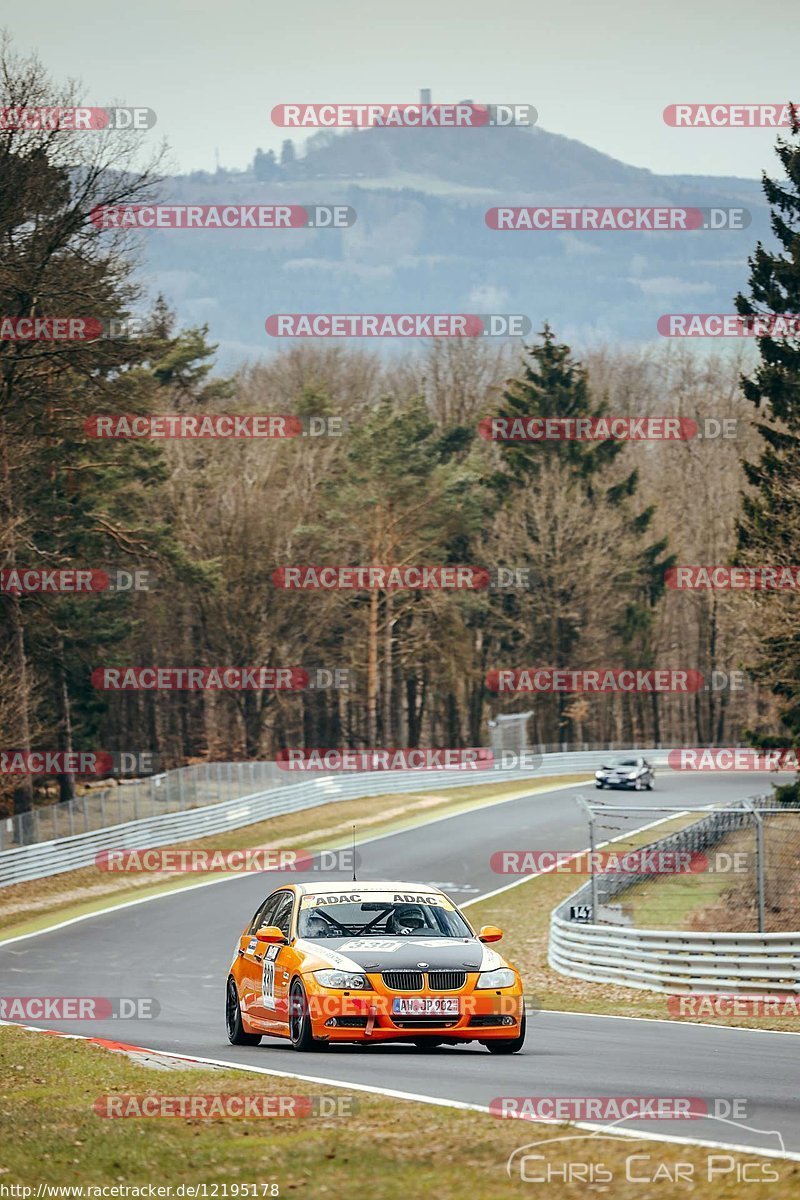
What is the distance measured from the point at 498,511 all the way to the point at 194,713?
17.3 meters

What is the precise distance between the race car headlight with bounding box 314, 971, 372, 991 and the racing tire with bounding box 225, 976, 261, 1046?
2.31 meters

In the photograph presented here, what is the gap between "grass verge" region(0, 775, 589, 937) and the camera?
3759cm

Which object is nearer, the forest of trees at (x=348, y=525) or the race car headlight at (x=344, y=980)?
the race car headlight at (x=344, y=980)

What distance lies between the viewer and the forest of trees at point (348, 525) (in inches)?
1559

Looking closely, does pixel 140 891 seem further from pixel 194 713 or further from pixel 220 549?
pixel 194 713

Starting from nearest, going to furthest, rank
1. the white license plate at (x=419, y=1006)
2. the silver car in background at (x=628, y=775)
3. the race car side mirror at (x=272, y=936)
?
1. the white license plate at (x=419, y=1006)
2. the race car side mirror at (x=272, y=936)
3. the silver car in background at (x=628, y=775)

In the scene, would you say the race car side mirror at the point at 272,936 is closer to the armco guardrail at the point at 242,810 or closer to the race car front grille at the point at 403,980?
the race car front grille at the point at 403,980

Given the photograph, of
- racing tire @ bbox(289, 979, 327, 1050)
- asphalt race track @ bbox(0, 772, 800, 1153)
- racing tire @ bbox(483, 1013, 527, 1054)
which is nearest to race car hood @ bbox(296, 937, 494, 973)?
racing tire @ bbox(289, 979, 327, 1050)

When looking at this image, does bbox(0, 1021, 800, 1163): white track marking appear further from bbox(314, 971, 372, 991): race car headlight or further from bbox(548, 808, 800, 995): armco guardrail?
bbox(548, 808, 800, 995): armco guardrail

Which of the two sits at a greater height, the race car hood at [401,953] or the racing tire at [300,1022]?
the race car hood at [401,953]

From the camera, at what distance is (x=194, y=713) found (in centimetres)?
7819

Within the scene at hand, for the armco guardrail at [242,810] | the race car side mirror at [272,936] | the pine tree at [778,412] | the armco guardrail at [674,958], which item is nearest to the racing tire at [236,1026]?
the race car side mirror at [272,936]

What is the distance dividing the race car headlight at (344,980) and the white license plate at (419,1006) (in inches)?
10.1

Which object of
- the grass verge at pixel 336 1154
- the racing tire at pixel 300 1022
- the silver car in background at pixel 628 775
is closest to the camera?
the grass verge at pixel 336 1154
